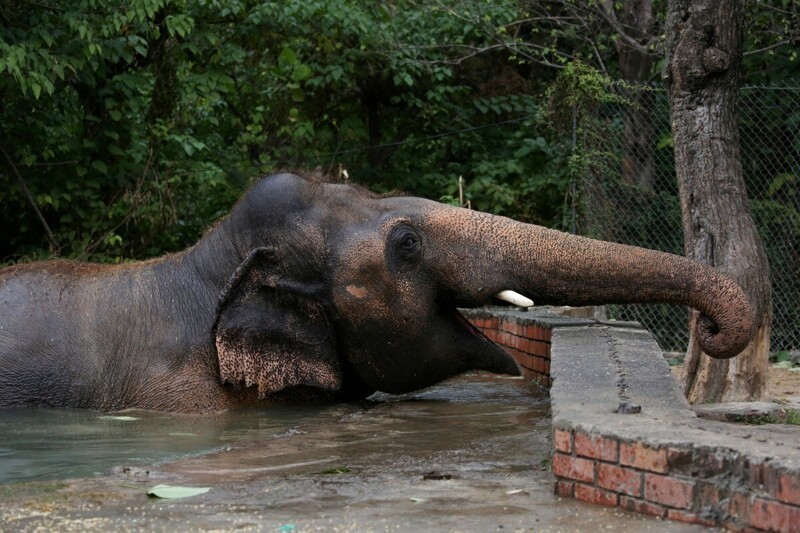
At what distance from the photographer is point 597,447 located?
4.06 metres

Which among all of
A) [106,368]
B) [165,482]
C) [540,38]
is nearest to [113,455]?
[165,482]

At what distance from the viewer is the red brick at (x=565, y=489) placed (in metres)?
4.16

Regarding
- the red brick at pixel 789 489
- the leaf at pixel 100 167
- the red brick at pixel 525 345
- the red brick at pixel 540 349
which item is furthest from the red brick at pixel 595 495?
the leaf at pixel 100 167

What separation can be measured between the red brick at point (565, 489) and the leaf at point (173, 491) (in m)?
1.28

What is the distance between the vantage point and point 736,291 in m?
5.97

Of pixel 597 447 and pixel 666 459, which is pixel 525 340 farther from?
pixel 666 459

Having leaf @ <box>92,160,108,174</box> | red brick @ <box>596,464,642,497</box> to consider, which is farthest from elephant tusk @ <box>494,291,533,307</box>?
leaf @ <box>92,160,108,174</box>

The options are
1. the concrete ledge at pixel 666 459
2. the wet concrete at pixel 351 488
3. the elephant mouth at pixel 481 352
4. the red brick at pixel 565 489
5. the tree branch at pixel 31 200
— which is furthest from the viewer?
the tree branch at pixel 31 200

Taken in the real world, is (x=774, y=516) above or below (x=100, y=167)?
below

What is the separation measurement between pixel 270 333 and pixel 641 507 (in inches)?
136

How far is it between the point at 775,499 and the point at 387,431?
2.77 metres

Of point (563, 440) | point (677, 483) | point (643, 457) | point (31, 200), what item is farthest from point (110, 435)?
point (31, 200)

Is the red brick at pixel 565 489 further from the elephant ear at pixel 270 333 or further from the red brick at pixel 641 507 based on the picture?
the elephant ear at pixel 270 333

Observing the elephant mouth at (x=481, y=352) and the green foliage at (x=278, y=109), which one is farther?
the green foliage at (x=278, y=109)
